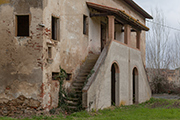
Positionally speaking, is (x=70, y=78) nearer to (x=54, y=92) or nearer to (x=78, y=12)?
(x=54, y=92)

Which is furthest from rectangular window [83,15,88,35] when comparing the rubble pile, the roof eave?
the roof eave

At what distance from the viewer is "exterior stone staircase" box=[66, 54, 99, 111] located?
10836 mm

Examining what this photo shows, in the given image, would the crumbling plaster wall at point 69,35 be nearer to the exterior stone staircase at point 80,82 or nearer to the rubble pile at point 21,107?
the exterior stone staircase at point 80,82

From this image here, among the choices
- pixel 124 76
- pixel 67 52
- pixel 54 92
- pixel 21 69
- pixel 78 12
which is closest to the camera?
pixel 21 69

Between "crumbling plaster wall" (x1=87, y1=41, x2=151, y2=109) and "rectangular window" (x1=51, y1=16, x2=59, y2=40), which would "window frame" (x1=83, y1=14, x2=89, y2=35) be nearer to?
"crumbling plaster wall" (x1=87, y1=41, x2=151, y2=109)

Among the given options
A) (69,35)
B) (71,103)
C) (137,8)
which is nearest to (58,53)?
(69,35)

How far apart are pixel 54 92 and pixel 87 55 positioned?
139 inches

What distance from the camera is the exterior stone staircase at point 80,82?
10836 millimetres

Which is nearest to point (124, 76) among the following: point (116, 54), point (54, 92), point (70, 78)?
point (116, 54)

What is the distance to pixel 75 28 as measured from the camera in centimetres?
1237

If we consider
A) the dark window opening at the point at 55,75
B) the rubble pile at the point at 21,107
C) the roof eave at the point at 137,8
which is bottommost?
the rubble pile at the point at 21,107

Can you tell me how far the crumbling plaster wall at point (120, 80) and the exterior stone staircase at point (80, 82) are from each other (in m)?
0.62

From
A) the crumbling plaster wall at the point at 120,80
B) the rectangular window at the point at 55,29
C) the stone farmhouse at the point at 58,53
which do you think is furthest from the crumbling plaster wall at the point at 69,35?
the crumbling plaster wall at the point at 120,80

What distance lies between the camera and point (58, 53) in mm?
10977
